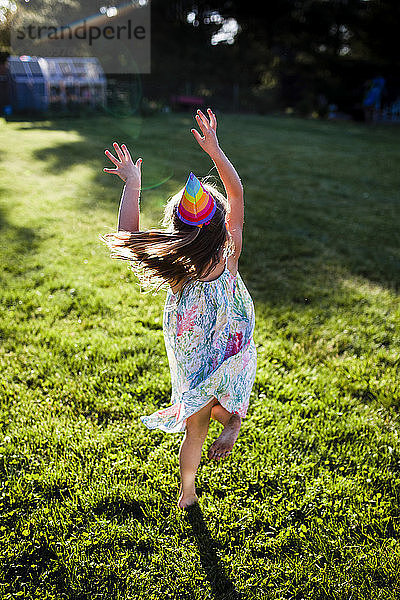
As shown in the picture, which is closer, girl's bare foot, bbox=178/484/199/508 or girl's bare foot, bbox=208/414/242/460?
girl's bare foot, bbox=208/414/242/460

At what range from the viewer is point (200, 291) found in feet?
5.87

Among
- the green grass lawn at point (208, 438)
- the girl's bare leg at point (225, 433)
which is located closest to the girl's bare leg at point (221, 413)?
the girl's bare leg at point (225, 433)

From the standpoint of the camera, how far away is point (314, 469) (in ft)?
7.29

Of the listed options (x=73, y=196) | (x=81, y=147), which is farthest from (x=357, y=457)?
(x=81, y=147)

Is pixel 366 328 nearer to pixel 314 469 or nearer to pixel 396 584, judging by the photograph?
pixel 314 469

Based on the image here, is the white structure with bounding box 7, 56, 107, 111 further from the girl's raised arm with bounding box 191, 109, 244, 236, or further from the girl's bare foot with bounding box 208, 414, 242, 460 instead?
the girl's bare foot with bounding box 208, 414, 242, 460

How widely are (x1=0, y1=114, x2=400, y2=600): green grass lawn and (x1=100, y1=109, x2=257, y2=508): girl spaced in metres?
0.29

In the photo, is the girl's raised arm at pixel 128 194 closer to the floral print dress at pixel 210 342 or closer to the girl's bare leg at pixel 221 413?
the floral print dress at pixel 210 342

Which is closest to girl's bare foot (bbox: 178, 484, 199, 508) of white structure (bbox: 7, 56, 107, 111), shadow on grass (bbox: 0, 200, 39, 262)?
shadow on grass (bbox: 0, 200, 39, 262)

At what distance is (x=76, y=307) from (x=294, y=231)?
9.43 feet

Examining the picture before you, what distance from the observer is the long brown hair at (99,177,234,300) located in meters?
1.62

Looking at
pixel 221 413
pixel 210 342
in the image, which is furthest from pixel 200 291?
pixel 221 413

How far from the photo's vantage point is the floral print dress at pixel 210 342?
5.91 feet

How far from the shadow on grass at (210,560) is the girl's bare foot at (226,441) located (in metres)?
0.35
